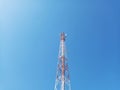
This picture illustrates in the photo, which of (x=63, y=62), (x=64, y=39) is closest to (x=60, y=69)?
(x=63, y=62)

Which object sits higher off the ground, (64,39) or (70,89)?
(64,39)

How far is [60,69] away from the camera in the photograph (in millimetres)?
71562

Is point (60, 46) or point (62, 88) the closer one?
point (62, 88)

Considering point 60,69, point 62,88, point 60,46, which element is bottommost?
point 62,88

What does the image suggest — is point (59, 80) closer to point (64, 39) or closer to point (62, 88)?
point (62, 88)

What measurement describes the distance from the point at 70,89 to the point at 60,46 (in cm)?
992

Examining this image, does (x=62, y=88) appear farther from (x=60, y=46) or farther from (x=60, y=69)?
(x=60, y=46)

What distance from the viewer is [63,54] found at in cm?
7231

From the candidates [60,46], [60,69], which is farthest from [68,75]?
[60,46]

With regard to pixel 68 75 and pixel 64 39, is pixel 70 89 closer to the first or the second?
pixel 68 75

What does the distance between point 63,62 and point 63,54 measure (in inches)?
73.6

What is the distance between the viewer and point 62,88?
6888 centimetres

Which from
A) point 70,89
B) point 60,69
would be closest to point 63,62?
point 60,69

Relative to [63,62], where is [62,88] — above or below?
below
